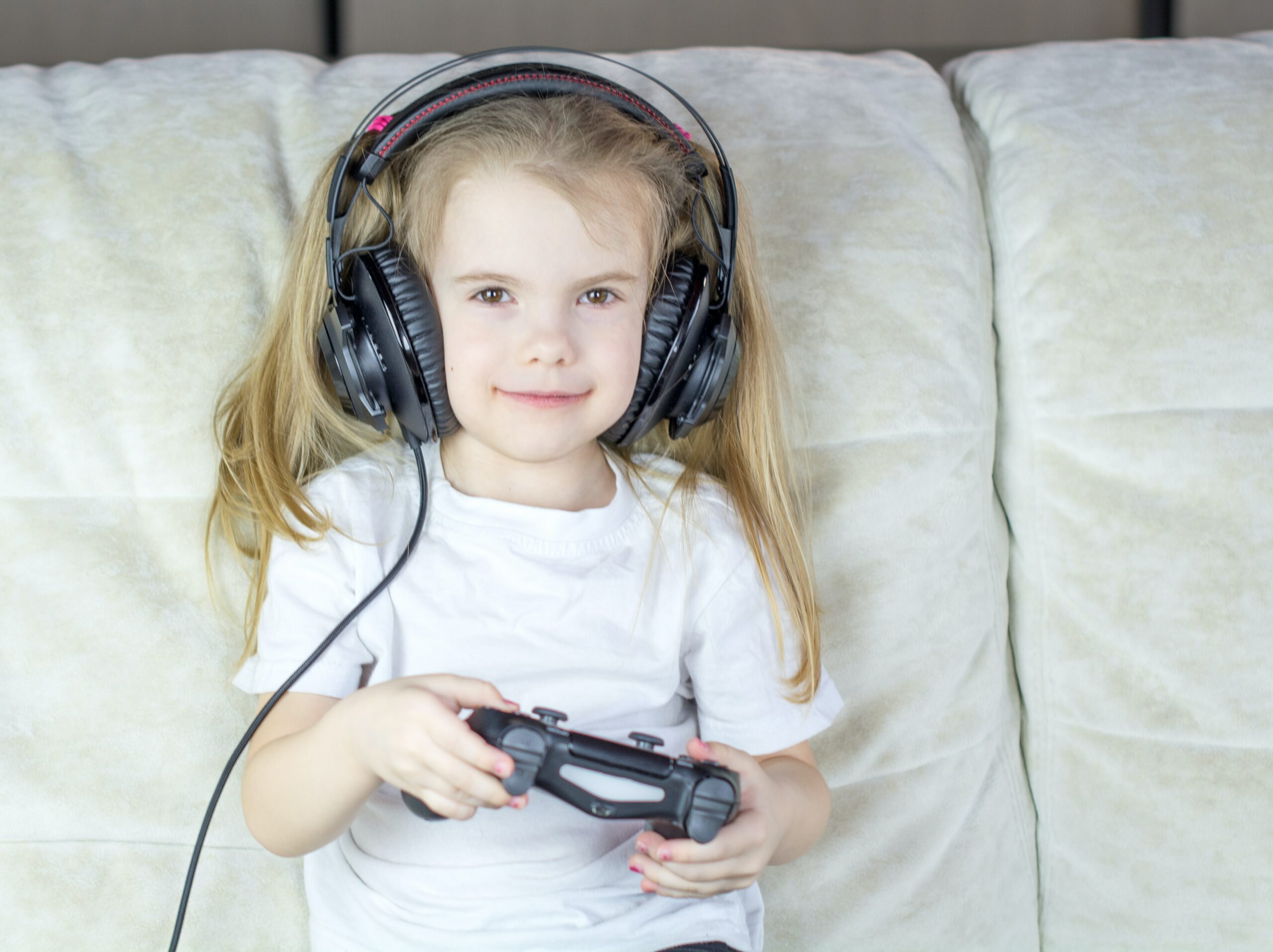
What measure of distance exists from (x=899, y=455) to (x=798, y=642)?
0.74 ft

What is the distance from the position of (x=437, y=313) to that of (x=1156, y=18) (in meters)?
1.46

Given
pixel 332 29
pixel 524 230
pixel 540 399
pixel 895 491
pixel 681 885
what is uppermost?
pixel 332 29

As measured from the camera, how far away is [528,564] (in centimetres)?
89

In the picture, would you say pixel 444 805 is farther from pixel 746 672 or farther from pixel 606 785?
pixel 746 672

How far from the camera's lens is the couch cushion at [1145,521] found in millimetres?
1030

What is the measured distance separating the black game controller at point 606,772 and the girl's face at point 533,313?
28 centimetres

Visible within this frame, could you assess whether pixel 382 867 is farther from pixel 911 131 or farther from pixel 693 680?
pixel 911 131

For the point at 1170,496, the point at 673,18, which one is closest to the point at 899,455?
the point at 1170,496

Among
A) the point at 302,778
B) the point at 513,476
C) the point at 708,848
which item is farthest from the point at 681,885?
the point at 513,476

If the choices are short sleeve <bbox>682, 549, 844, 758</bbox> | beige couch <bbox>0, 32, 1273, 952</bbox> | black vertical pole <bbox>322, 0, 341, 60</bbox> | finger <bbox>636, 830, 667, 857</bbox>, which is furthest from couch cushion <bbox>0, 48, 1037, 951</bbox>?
black vertical pole <bbox>322, 0, 341, 60</bbox>

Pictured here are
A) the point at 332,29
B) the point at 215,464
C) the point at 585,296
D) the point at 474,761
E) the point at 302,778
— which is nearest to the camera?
the point at 474,761

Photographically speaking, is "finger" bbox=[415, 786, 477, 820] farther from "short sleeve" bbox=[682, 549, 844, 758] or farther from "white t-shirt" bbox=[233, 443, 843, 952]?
"short sleeve" bbox=[682, 549, 844, 758]

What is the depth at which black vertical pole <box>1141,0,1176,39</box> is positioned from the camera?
1653 mm

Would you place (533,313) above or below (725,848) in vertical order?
above
